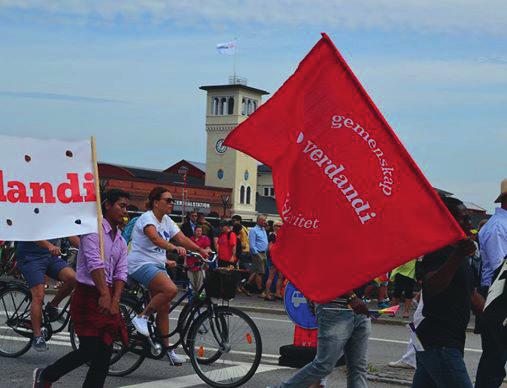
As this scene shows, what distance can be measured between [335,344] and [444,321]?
3.93 ft

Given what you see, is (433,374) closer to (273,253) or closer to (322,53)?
Answer: (273,253)

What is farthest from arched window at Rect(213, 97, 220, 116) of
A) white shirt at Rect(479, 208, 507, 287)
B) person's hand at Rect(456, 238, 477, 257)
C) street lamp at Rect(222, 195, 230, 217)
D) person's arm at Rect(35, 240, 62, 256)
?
person's hand at Rect(456, 238, 477, 257)

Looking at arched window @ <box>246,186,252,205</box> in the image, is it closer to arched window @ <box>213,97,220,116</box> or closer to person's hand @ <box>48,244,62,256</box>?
arched window @ <box>213,97,220,116</box>

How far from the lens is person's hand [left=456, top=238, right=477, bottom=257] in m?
5.42

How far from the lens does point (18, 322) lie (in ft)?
33.2

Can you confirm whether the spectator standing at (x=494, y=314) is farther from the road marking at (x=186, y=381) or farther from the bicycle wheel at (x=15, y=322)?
the bicycle wheel at (x=15, y=322)

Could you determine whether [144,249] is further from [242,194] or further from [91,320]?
[242,194]

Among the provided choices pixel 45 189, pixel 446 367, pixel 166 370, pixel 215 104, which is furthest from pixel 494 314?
pixel 215 104

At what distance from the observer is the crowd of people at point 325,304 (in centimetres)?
568

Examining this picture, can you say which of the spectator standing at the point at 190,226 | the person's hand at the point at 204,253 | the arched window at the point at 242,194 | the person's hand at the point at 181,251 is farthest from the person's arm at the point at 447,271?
the arched window at the point at 242,194

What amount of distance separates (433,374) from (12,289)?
18.8 feet

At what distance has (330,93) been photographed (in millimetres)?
6309

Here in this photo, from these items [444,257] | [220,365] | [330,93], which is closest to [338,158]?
[330,93]

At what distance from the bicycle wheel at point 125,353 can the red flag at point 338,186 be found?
11.2ft
